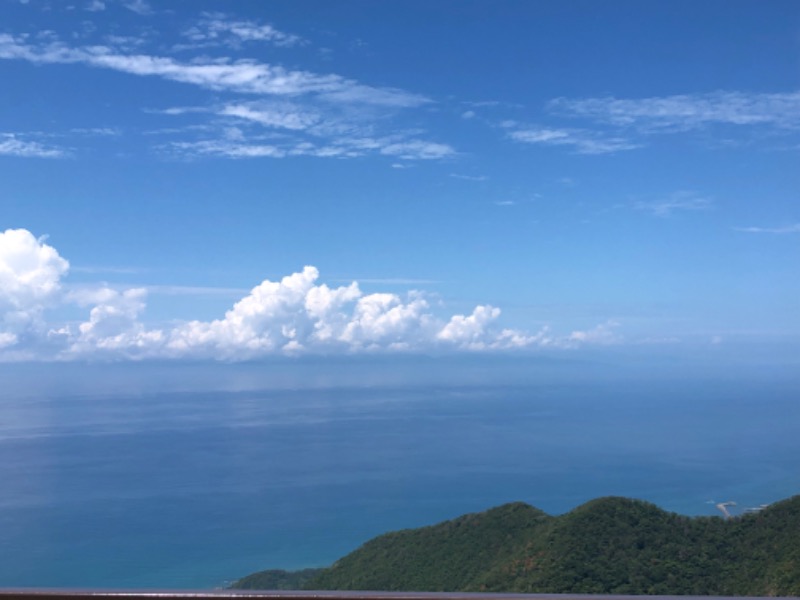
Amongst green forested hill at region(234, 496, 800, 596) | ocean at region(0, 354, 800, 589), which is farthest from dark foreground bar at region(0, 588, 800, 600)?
green forested hill at region(234, 496, 800, 596)

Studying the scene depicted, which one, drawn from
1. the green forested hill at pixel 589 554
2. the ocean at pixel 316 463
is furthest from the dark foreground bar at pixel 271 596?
the green forested hill at pixel 589 554

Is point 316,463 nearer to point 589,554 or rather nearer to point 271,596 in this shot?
point 589,554

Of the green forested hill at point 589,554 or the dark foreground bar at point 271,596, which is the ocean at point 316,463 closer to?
the dark foreground bar at point 271,596

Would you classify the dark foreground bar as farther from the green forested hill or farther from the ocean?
the green forested hill

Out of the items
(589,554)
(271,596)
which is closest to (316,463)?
(589,554)

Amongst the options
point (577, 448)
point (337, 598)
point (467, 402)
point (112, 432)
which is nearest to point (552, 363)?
point (467, 402)
